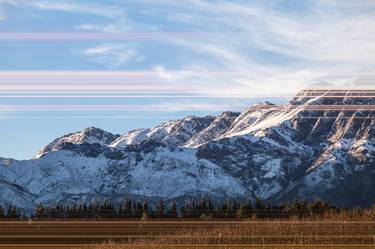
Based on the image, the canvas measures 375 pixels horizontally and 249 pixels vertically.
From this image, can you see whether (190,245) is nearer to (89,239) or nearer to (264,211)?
(89,239)

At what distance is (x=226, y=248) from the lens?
47.5 metres

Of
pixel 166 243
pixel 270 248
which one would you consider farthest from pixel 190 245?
pixel 270 248

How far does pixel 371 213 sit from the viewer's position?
4641 inches

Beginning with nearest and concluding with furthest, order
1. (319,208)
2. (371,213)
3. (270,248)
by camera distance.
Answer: (270,248) < (371,213) < (319,208)

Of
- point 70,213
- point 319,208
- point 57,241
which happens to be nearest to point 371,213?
point 319,208

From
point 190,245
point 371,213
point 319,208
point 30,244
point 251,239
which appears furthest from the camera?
point 319,208

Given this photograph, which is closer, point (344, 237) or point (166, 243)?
point (166, 243)

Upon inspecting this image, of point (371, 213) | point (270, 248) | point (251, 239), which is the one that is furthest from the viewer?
point (371, 213)

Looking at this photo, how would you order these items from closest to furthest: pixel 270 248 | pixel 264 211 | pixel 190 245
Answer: pixel 270 248 < pixel 190 245 < pixel 264 211

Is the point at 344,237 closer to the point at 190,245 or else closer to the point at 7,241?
the point at 190,245

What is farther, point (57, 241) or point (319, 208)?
point (319, 208)

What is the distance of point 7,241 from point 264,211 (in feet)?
426

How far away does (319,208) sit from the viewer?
16650cm

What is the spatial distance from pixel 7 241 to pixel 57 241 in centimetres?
436
